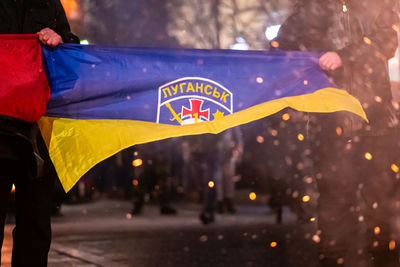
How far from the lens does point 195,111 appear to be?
3611mm

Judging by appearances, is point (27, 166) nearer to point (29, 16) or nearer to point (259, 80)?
point (29, 16)

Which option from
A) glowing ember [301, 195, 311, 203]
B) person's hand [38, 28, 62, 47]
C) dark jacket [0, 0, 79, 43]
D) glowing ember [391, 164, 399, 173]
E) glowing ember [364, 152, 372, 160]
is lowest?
glowing ember [301, 195, 311, 203]

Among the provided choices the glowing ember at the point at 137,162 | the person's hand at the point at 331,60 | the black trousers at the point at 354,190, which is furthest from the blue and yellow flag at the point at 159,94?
A: the glowing ember at the point at 137,162

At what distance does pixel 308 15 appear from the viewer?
393 cm

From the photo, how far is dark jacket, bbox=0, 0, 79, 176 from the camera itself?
2936 millimetres

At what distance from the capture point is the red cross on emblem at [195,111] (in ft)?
11.8

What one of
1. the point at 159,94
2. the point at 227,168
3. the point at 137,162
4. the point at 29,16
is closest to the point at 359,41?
the point at 159,94

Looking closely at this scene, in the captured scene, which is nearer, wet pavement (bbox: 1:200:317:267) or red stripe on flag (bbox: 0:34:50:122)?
red stripe on flag (bbox: 0:34:50:122)

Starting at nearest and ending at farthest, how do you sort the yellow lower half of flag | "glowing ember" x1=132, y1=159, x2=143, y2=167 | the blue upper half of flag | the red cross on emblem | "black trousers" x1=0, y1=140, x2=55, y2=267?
"black trousers" x1=0, y1=140, x2=55, y2=267 < the yellow lower half of flag < the blue upper half of flag < the red cross on emblem < "glowing ember" x1=132, y1=159, x2=143, y2=167

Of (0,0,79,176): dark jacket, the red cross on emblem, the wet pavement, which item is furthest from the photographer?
the wet pavement

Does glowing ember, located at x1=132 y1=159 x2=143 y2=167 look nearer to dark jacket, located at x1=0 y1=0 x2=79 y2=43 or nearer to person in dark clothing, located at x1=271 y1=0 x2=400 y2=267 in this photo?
person in dark clothing, located at x1=271 y1=0 x2=400 y2=267

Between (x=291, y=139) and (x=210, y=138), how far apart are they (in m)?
1.52

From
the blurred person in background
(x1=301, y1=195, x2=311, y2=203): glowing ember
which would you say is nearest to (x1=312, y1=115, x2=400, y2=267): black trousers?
(x1=301, y1=195, x2=311, y2=203): glowing ember

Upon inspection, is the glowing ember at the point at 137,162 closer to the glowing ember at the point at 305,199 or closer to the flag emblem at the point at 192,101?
the glowing ember at the point at 305,199
